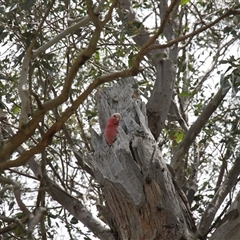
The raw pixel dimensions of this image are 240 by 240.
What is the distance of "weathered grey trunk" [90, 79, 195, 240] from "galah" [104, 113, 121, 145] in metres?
0.04

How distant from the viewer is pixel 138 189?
11.0 feet

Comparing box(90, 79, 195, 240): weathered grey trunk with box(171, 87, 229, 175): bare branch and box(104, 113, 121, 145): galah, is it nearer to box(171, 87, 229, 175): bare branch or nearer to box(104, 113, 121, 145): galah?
box(104, 113, 121, 145): galah

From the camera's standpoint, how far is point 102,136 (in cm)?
367

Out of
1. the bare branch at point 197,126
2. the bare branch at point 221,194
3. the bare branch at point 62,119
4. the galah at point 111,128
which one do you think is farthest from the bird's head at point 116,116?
the bare branch at point 62,119

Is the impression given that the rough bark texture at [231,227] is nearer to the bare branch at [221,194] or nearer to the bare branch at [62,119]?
the bare branch at [221,194]

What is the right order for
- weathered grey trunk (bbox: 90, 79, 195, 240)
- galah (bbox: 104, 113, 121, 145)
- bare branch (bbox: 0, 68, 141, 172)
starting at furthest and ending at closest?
1. galah (bbox: 104, 113, 121, 145)
2. weathered grey trunk (bbox: 90, 79, 195, 240)
3. bare branch (bbox: 0, 68, 141, 172)

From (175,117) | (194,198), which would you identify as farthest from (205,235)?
(175,117)

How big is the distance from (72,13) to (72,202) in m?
1.82

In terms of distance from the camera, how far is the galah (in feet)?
11.7

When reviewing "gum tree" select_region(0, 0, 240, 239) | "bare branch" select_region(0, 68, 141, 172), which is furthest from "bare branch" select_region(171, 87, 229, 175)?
"bare branch" select_region(0, 68, 141, 172)

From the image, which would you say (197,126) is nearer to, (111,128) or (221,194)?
(221,194)

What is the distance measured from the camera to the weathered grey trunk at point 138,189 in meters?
3.31

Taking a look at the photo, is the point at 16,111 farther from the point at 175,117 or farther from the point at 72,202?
the point at 175,117

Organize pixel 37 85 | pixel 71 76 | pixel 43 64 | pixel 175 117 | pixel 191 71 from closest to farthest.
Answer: pixel 71 76 < pixel 43 64 < pixel 175 117 < pixel 37 85 < pixel 191 71
